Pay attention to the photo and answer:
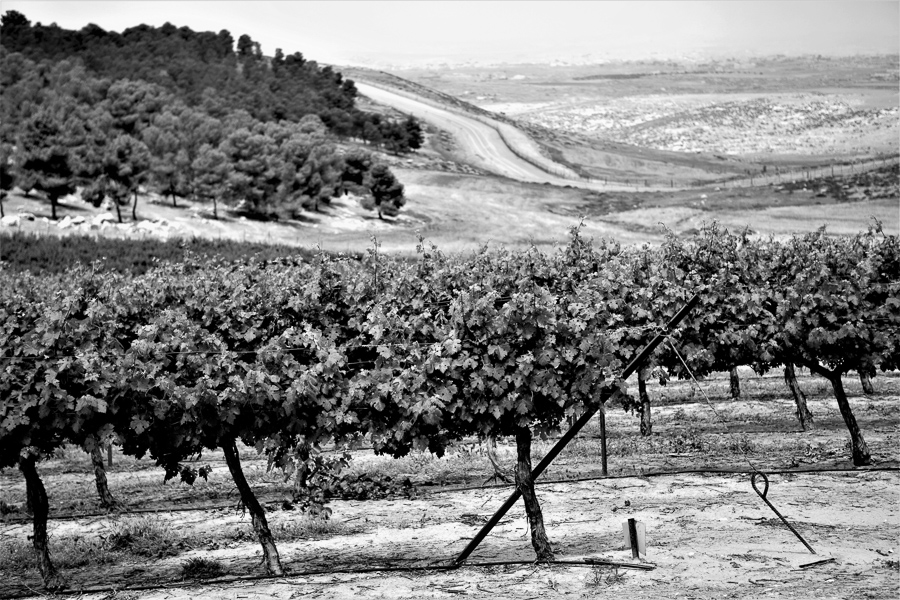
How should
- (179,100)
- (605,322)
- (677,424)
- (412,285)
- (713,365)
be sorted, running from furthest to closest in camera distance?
(179,100), (677,424), (713,365), (412,285), (605,322)

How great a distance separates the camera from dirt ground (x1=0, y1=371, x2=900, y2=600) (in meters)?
16.0

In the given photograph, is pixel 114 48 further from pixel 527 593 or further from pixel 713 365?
pixel 527 593

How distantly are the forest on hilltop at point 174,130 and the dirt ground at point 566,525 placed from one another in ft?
176

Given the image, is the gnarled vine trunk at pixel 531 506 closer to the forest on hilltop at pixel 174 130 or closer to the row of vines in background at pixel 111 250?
the row of vines in background at pixel 111 250

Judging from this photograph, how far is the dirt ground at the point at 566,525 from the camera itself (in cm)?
1600

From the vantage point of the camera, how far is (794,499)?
68.2 feet

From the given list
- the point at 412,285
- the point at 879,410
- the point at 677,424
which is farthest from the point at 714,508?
the point at 879,410

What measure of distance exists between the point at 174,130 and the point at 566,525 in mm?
83364

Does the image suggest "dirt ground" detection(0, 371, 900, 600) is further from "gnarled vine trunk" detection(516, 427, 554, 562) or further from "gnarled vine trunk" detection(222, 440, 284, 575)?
"gnarled vine trunk" detection(222, 440, 284, 575)

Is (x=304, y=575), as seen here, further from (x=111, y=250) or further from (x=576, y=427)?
(x=111, y=250)

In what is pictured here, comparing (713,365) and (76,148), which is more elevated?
(76,148)

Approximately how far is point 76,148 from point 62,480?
5689cm

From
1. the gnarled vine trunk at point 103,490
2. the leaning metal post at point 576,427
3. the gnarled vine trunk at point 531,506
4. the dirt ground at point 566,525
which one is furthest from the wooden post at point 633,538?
the gnarled vine trunk at point 103,490

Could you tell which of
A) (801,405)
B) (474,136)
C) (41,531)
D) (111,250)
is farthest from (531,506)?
(474,136)
